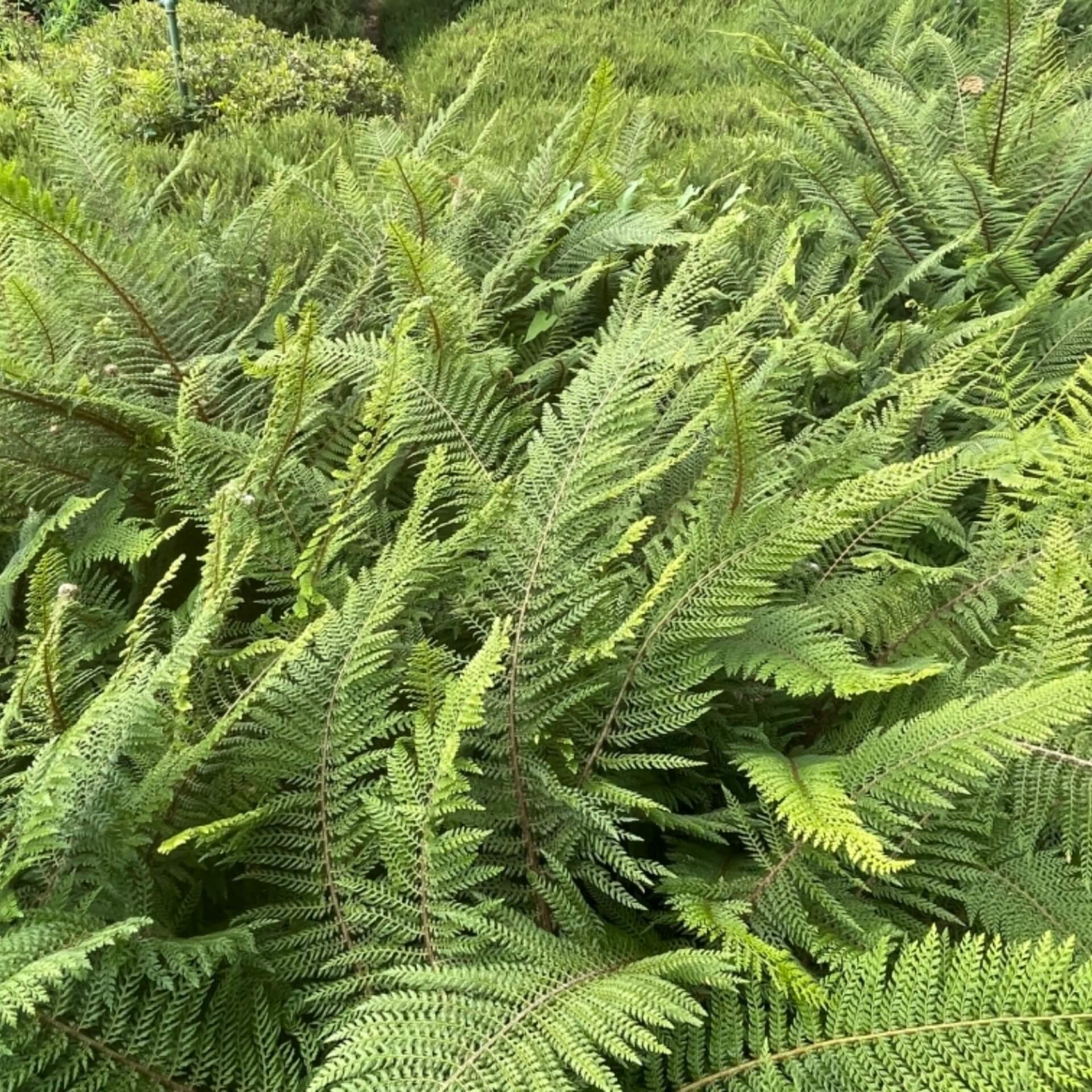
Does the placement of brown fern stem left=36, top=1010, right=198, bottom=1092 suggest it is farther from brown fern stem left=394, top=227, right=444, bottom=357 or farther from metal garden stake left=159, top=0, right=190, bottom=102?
metal garden stake left=159, top=0, right=190, bottom=102

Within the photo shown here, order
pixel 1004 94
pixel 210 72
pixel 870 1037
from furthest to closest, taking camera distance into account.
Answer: pixel 210 72, pixel 1004 94, pixel 870 1037

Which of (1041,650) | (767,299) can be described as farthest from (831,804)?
(767,299)

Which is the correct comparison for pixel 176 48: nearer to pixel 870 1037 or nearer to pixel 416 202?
pixel 416 202

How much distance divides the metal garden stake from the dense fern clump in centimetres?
80

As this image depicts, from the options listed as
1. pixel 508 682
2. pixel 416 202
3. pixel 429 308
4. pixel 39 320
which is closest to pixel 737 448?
pixel 508 682

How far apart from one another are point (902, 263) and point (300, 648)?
1419 millimetres

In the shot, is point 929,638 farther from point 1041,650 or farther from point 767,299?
point 767,299

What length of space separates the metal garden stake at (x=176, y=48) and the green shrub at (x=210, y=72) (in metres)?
0.02

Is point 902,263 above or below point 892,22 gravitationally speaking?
below

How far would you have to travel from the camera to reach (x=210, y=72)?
2662 millimetres

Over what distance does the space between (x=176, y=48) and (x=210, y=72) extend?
0.44 m

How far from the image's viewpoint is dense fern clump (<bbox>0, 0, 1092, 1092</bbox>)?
28.0 inches

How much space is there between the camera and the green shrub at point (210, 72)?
2.45m

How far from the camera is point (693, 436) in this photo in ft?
3.64
